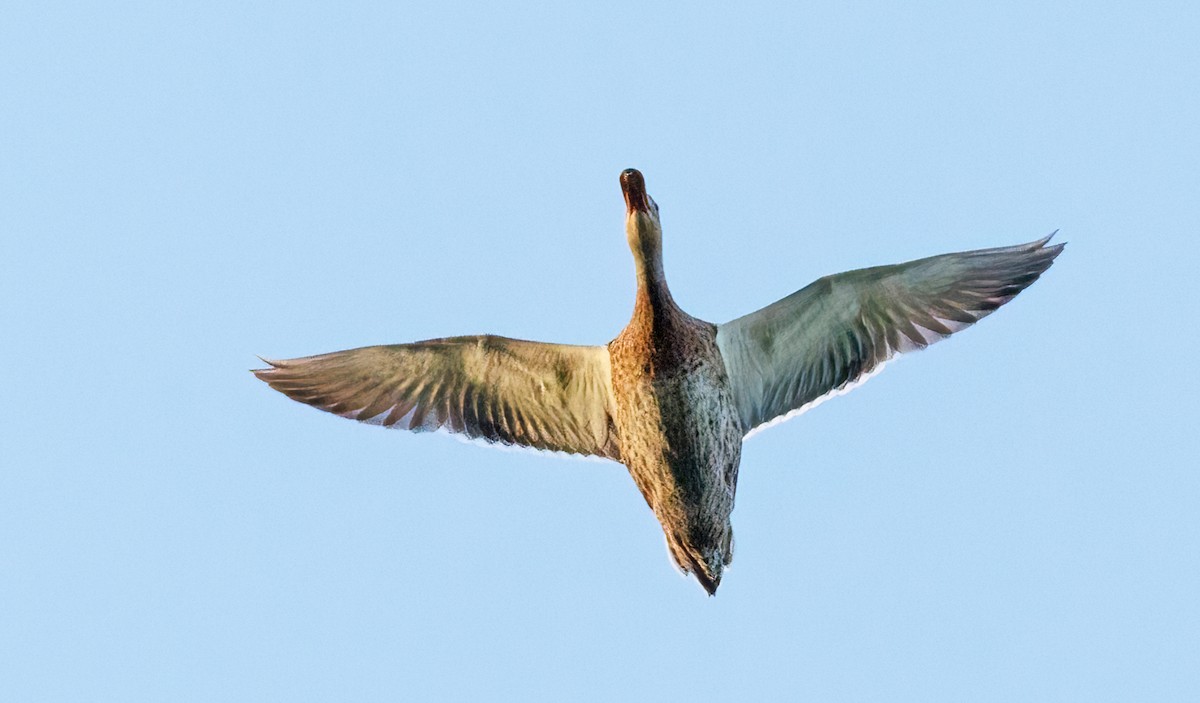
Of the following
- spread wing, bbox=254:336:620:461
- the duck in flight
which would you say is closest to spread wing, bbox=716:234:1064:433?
the duck in flight

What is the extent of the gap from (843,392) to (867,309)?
21.7 inches

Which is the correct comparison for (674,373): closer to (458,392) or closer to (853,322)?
(853,322)

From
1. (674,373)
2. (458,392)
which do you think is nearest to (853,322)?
(674,373)

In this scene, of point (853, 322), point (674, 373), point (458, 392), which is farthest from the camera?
point (458, 392)

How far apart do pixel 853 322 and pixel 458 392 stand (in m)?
2.50

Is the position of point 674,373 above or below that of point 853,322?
below

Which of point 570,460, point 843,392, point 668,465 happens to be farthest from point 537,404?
point 843,392

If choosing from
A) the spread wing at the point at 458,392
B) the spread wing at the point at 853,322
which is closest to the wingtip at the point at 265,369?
the spread wing at the point at 458,392

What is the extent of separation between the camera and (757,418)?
1058 cm

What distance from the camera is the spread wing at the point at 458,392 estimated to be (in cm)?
1064

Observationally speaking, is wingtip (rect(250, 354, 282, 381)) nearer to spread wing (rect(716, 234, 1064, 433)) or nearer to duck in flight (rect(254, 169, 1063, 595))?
duck in flight (rect(254, 169, 1063, 595))

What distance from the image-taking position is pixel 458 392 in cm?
1080

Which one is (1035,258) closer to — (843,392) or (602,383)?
(843,392)

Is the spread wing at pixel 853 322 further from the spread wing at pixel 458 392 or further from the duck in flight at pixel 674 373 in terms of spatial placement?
the spread wing at pixel 458 392
